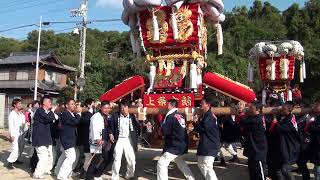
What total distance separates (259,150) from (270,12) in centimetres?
3558

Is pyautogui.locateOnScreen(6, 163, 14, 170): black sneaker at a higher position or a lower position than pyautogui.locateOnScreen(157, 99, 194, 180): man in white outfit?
lower

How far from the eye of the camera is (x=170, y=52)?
984 centimetres

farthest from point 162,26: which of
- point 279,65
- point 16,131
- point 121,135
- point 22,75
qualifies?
point 22,75

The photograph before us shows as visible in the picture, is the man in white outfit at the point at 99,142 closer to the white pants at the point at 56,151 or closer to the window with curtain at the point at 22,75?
A: the white pants at the point at 56,151

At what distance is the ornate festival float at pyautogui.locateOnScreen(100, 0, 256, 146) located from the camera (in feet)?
30.3

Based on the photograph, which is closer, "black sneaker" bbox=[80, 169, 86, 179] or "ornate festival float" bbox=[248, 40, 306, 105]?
"black sneaker" bbox=[80, 169, 86, 179]

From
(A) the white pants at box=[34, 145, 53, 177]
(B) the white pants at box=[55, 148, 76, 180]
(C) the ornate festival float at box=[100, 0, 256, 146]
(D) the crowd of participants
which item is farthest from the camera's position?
(C) the ornate festival float at box=[100, 0, 256, 146]

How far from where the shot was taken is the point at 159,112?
8477mm

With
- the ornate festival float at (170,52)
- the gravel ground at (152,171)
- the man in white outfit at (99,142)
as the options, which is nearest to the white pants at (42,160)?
the gravel ground at (152,171)

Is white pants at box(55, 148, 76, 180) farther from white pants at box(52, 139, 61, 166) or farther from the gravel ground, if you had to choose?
white pants at box(52, 139, 61, 166)

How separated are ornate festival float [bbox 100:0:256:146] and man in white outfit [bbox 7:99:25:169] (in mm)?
2191

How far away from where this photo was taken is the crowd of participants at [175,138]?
707 centimetres

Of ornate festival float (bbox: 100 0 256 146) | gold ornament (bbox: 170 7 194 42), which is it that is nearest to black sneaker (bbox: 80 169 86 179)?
ornate festival float (bbox: 100 0 256 146)

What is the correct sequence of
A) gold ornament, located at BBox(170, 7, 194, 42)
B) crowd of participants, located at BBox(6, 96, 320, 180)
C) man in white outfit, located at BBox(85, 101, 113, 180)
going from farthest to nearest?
gold ornament, located at BBox(170, 7, 194, 42) < man in white outfit, located at BBox(85, 101, 113, 180) < crowd of participants, located at BBox(6, 96, 320, 180)
